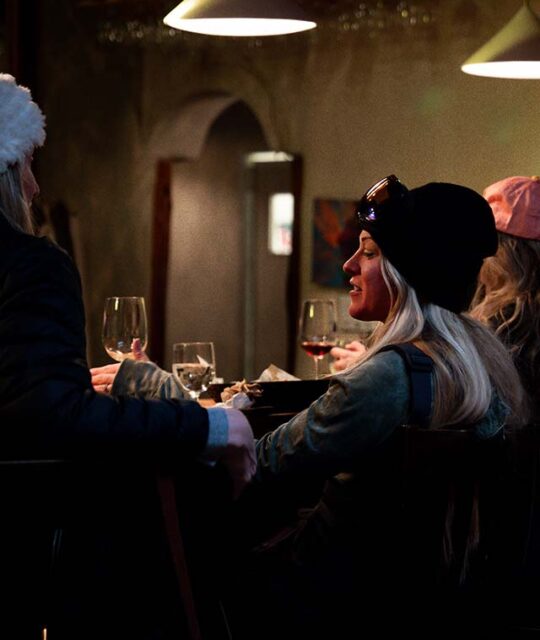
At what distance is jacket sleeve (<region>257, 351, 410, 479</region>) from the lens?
2125 millimetres

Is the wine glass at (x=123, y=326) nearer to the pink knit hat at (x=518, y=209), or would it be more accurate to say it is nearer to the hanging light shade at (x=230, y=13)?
the hanging light shade at (x=230, y=13)

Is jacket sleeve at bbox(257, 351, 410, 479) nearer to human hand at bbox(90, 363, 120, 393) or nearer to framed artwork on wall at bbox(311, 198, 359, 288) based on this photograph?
human hand at bbox(90, 363, 120, 393)

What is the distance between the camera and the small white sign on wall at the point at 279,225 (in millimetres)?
9086

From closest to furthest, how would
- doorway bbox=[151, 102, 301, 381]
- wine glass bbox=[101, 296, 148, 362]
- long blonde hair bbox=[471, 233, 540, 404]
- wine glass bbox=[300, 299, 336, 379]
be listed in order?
wine glass bbox=[101, 296, 148, 362] → long blonde hair bbox=[471, 233, 540, 404] → wine glass bbox=[300, 299, 336, 379] → doorway bbox=[151, 102, 301, 381]

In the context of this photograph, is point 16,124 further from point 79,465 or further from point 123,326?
point 123,326

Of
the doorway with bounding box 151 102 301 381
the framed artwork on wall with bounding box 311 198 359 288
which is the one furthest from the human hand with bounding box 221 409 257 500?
the doorway with bounding box 151 102 301 381

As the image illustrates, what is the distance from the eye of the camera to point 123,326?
3.07 metres

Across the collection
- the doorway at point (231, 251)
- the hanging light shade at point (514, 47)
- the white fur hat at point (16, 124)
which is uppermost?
the hanging light shade at point (514, 47)

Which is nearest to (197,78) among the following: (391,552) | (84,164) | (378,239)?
(84,164)

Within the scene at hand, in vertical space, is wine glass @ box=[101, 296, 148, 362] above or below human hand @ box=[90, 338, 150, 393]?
above

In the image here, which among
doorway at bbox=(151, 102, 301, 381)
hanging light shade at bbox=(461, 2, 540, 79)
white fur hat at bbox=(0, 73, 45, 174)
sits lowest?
doorway at bbox=(151, 102, 301, 381)

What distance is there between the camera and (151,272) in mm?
7066

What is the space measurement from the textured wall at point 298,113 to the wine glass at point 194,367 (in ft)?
7.73

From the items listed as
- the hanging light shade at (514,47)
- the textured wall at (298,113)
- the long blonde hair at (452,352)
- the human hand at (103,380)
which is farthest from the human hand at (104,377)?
the textured wall at (298,113)
